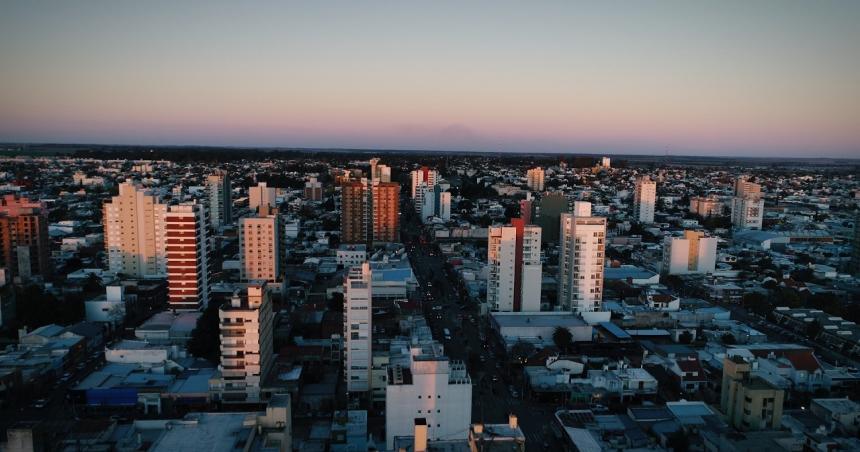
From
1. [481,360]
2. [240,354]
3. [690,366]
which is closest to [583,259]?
[481,360]

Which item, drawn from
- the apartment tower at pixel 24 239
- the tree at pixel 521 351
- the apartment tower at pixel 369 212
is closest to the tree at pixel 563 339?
the tree at pixel 521 351

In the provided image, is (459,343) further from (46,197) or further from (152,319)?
(46,197)

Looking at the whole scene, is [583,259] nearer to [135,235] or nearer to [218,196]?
[135,235]

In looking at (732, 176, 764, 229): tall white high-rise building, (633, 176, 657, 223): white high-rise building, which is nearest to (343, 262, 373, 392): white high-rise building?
(633, 176, 657, 223): white high-rise building

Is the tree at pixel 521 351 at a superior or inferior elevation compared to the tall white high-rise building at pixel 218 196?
inferior

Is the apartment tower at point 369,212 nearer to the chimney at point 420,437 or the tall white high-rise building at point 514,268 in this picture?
the tall white high-rise building at point 514,268

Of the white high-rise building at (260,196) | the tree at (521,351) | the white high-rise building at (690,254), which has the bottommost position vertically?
the tree at (521,351)
